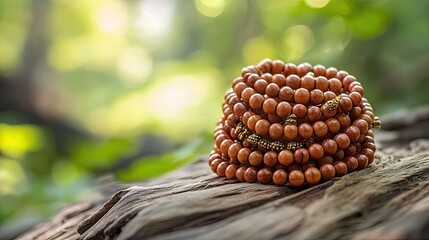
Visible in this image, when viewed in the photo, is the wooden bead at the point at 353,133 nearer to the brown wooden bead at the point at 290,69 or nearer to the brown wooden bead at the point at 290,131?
the brown wooden bead at the point at 290,131

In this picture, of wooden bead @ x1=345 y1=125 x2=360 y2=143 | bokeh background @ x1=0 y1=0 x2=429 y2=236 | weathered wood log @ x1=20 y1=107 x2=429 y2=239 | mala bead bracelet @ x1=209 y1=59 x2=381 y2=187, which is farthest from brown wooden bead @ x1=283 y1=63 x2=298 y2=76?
bokeh background @ x1=0 y1=0 x2=429 y2=236

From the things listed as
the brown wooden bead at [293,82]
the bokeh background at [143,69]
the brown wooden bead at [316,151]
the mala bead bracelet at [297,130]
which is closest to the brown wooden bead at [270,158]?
the mala bead bracelet at [297,130]

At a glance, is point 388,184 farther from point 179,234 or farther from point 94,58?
point 94,58

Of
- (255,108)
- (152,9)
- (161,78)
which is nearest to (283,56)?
(161,78)

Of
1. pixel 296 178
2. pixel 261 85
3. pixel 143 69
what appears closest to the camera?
pixel 296 178

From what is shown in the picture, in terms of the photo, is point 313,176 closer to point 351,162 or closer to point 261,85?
point 351,162

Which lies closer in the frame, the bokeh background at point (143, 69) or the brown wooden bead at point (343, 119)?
the brown wooden bead at point (343, 119)

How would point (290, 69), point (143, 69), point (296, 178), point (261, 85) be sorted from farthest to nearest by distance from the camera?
point (143, 69) → point (290, 69) → point (261, 85) → point (296, 178)

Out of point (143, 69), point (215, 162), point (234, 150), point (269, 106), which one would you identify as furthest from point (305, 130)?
point (143, 69)
